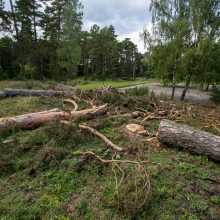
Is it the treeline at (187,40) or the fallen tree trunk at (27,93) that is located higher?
the treeline at (187,40)

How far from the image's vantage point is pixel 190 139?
4.64 metres

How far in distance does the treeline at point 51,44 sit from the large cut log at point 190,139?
16372mm

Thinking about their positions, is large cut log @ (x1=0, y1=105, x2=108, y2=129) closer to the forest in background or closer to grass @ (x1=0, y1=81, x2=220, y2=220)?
grass @ (x1=0, y1=81, x2=220, y2=220)

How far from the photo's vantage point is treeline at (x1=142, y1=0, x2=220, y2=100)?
531 inches

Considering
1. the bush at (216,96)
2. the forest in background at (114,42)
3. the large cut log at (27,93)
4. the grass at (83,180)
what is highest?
the forest in background at (114,42)

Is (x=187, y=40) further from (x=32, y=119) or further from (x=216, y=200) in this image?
(x=216, y=200)

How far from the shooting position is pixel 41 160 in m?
4.10

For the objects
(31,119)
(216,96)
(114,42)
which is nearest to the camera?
(31,119)

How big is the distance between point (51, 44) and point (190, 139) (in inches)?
1070


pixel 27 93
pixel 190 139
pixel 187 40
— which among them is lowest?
pixel 27 93

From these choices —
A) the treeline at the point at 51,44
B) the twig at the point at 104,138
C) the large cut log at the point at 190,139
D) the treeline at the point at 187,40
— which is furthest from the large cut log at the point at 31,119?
the treeline at the point at 51,44

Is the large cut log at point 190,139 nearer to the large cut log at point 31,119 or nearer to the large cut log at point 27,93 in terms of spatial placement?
the large cut log at point 31,119

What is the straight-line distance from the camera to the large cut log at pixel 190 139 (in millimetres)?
4410

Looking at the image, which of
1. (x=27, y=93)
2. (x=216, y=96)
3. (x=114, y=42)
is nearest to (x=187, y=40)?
(x=216, y=96)
